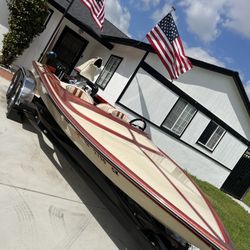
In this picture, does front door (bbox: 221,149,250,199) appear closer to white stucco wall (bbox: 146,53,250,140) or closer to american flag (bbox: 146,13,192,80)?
white stucco wall (bbox: 146,53,250,140)

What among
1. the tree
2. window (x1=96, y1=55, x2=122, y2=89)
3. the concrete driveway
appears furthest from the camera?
window (x1=96, y1=55, x2=122, y2=89)

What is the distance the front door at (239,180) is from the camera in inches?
651

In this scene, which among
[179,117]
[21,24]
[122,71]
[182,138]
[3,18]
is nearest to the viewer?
A: [21,24]

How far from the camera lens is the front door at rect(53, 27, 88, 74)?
580 inches

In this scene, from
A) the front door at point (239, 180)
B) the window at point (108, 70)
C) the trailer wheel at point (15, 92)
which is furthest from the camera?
the front door at point (239, 180)

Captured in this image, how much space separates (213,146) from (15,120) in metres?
11.0

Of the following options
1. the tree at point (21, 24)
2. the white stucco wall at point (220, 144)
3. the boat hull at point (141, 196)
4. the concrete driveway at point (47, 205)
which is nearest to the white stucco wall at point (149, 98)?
the white stucco wall at point (220, 144)

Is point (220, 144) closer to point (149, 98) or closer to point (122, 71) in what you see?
point (149, 98)

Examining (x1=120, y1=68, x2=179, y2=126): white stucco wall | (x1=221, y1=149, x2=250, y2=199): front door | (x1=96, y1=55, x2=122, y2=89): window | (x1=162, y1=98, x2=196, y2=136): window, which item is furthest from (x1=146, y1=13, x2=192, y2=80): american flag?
(x1=221, y1=149, x2=250, y2=199): front door

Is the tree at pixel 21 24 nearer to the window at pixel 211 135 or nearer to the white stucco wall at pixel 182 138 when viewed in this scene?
the white stucco wall at pixel 182 138

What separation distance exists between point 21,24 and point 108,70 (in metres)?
4.53

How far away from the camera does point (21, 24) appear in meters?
11.3

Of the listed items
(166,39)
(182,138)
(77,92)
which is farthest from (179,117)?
(77,92)

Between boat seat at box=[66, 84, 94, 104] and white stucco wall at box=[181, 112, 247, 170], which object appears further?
white stucco wall at box=[181, 112, 247, 170]
